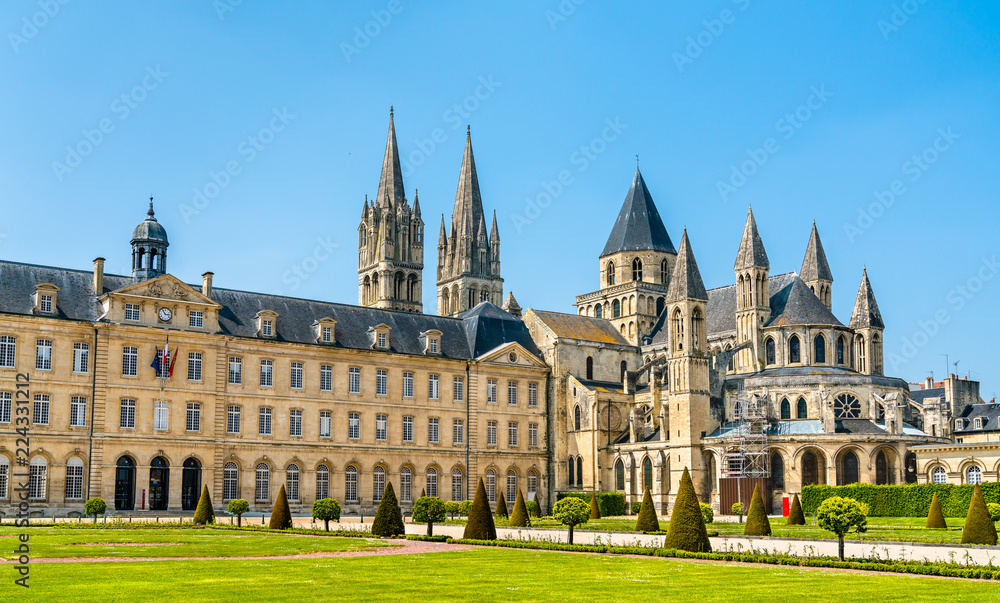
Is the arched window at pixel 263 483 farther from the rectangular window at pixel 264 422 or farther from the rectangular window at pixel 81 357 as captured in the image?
the rectangular window at pixel 81 357

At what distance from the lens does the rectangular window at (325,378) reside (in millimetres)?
65062

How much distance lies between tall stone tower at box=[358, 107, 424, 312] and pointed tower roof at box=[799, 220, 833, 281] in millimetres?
37300

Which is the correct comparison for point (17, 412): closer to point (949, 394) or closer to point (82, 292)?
point (82, 292)

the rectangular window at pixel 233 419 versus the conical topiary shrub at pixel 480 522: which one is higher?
the rectangular window at pixel 233 419

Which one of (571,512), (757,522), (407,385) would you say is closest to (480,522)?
(571,512)

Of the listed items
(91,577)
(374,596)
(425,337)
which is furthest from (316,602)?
(425,337)

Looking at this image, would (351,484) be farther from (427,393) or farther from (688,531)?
(688,531)

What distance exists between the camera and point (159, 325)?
59.6 m

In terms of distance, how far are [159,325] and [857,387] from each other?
142 ft

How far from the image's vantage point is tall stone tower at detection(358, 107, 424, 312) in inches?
4112

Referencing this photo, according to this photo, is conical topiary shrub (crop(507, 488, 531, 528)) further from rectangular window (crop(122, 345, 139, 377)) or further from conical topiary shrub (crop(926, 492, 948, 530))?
rectangular window (crop(122, 345, 139, 377))

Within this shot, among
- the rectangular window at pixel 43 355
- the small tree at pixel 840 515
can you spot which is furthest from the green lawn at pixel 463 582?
the rectangular window at pixel 43 355

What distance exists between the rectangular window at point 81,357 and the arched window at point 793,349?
45.2 meters

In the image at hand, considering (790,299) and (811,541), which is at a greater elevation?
(790,299)
